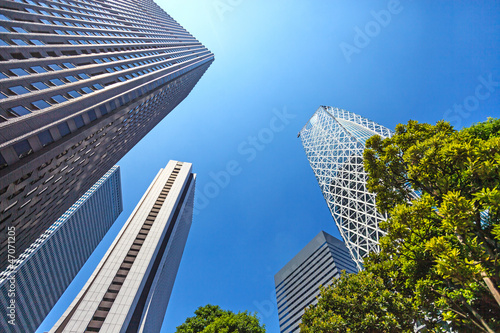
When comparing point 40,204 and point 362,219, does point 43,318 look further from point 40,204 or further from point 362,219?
point 362,219

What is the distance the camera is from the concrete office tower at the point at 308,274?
64312 mm

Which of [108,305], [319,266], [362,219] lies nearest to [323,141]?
[362,219]

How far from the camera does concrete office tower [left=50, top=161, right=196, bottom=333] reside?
38031 millimetres

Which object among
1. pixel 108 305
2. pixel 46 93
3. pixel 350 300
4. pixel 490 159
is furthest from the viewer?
pixel 108 305

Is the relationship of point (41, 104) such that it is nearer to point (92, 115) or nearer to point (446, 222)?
point (92, 115)

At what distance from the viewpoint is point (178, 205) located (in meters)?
74.2

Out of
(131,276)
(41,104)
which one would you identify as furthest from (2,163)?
(131,276)

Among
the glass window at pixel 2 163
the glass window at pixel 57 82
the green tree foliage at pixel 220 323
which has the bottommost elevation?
the green tree foliage at pixel 220 323

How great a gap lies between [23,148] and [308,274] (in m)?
76.2

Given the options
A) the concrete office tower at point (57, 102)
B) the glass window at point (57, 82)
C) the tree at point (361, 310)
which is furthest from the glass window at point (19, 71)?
the tree at point (361, 310)

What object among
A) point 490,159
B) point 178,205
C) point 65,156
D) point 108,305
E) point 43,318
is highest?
point 178,205

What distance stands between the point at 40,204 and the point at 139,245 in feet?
106

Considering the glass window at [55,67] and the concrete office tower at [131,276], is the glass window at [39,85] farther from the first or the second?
the concrete office tower at [131,276]

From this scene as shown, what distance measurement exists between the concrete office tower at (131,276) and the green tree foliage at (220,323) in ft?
106
